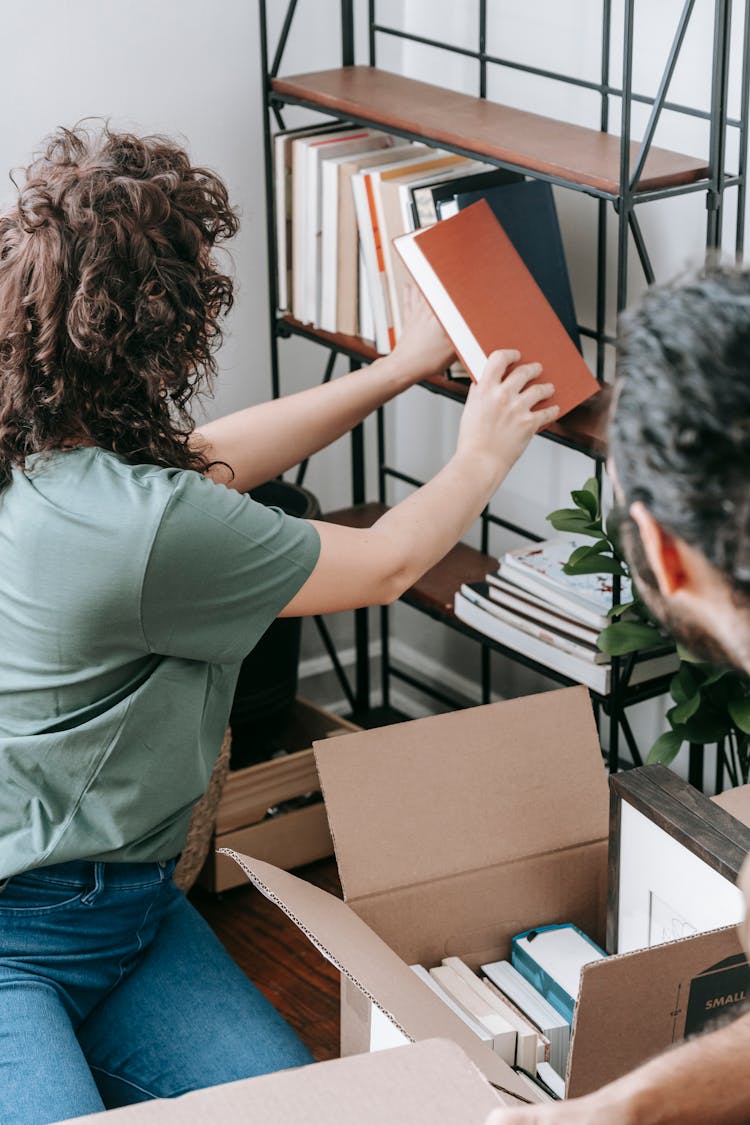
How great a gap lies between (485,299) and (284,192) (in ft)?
2.16

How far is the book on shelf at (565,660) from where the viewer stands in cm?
188

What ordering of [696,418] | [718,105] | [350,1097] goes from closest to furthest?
[696,418], [350,1097], [718,105]

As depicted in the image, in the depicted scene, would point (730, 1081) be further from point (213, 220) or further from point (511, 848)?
point (213, 220)

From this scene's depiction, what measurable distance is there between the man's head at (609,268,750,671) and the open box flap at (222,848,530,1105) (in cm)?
48

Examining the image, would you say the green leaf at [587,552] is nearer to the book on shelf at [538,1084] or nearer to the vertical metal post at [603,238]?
the vertical metal post at [603,238]

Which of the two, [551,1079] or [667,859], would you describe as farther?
[551,1079]

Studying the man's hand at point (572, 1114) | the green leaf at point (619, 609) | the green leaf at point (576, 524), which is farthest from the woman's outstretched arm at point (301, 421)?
the man's hand at point (572, 1114)

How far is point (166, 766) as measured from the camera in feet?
4.58

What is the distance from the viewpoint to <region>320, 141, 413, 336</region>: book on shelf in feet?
6.75

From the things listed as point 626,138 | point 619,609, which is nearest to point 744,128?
point 626,138

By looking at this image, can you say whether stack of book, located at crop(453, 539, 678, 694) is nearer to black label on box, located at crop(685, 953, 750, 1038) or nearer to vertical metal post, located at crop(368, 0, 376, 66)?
black label on box, located at crop(685, 953, 750, 1038)

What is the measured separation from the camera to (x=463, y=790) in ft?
4.82

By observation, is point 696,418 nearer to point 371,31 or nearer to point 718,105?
point 718,105

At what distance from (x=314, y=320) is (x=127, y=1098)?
1259mm
